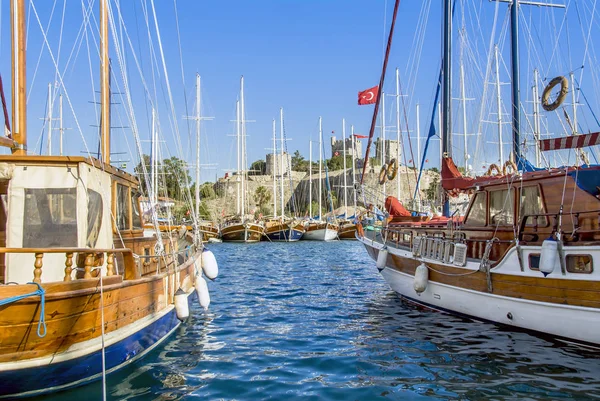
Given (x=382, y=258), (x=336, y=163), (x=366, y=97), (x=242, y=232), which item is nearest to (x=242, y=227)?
(x=242, y=232)

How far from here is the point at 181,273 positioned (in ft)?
33.8

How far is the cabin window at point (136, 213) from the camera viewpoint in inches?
380

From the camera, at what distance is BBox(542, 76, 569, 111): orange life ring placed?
10523 millimetres

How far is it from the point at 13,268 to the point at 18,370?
158 cm

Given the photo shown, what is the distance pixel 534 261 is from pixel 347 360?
11.6 ft

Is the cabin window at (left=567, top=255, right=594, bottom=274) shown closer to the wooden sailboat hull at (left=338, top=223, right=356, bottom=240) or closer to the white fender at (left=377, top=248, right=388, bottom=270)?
the white fender at (left=377, top=248, right=388, bottom=270)

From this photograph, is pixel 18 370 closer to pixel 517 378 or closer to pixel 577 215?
pixel 517 378

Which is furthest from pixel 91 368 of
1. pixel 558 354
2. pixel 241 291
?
pixel 241 291

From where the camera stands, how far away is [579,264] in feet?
26.3

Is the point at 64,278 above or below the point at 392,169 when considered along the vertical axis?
below

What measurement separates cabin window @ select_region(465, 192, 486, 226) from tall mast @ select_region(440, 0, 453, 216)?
12.0ft

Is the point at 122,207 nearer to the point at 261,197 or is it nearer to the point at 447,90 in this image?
the point at 447,90

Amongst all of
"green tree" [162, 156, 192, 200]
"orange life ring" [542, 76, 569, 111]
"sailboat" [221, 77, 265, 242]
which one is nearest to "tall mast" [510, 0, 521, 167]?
"orange life ring" [542, 76, 569, 111]

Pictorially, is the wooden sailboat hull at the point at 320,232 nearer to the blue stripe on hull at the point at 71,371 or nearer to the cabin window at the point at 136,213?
the cabin window at the point at 136,213
